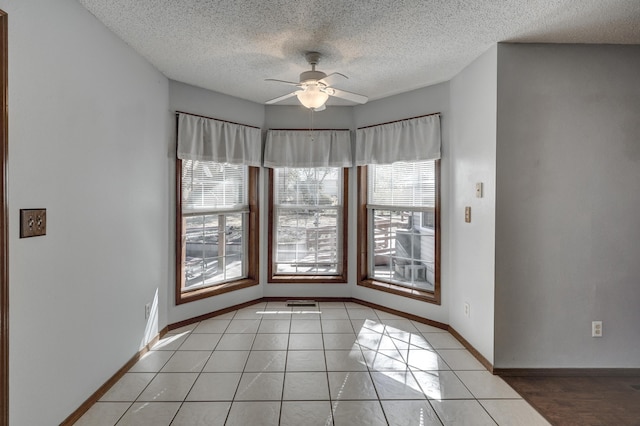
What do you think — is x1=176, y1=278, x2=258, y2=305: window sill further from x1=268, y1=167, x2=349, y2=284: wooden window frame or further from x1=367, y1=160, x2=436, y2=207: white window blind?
x1=367, y1=160, x2=436, y2=207: white window blind

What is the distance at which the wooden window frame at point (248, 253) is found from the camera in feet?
10.9

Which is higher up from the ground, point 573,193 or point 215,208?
point 573,193

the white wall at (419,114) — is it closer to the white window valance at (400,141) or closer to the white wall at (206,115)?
the white window valance at (400,141)

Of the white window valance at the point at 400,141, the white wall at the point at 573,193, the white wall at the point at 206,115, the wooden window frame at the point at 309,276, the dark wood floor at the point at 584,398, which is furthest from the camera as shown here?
the wooden window frame at the point at 309,276

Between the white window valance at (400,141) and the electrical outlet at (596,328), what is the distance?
1831 millimetres

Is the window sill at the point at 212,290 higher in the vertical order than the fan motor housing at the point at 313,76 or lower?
lower

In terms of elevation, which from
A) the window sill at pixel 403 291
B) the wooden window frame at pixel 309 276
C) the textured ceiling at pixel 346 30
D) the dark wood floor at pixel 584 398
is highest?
the textured ceiling at pixel 346 30

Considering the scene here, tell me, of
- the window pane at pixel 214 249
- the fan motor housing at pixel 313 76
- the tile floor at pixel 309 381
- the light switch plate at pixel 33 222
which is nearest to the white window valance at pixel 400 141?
the fan motor housing at pixel 313 76

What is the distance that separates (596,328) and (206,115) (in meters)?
3.86

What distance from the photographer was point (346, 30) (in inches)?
91.9

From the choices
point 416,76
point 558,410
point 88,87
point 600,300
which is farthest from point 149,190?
point 600,300

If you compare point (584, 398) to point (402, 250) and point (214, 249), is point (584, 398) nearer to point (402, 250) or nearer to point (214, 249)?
point (402, 250)

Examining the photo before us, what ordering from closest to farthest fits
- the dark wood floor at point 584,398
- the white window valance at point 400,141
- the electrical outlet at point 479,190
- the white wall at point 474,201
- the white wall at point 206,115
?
the dark wood floor at point 584,398 < the white wall at point 474,201 < the electrical outlet at point 479,190 < the white wall at point 206,115 < the white window valance at point 400,141

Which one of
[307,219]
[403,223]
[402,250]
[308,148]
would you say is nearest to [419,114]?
[403,223]
